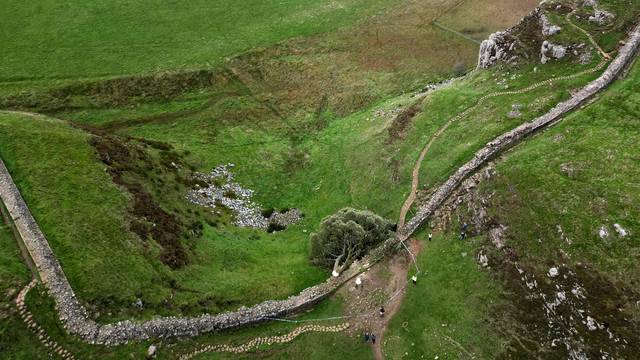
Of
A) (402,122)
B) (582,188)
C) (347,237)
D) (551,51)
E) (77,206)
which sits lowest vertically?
(347,237)

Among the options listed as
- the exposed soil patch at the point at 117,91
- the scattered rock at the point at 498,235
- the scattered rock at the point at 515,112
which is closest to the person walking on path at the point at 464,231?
the scattered rock at the point at 498,235

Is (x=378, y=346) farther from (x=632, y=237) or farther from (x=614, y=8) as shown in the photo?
(x=614, y=8)

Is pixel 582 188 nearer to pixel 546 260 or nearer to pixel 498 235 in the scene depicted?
pixel 546 260

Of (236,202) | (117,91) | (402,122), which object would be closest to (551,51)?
(402,122)

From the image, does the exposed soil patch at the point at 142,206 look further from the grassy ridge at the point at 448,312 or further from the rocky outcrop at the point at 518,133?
the rocky outcrop at the point at 518,133

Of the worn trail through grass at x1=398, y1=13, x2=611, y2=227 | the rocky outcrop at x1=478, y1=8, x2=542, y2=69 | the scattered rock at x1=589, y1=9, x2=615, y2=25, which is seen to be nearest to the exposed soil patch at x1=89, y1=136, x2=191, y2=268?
the worn trail through grass at x1=398, y1=13, x2=611, y2=227

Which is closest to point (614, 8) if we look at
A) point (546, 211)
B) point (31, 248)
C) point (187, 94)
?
point (546, 211)
